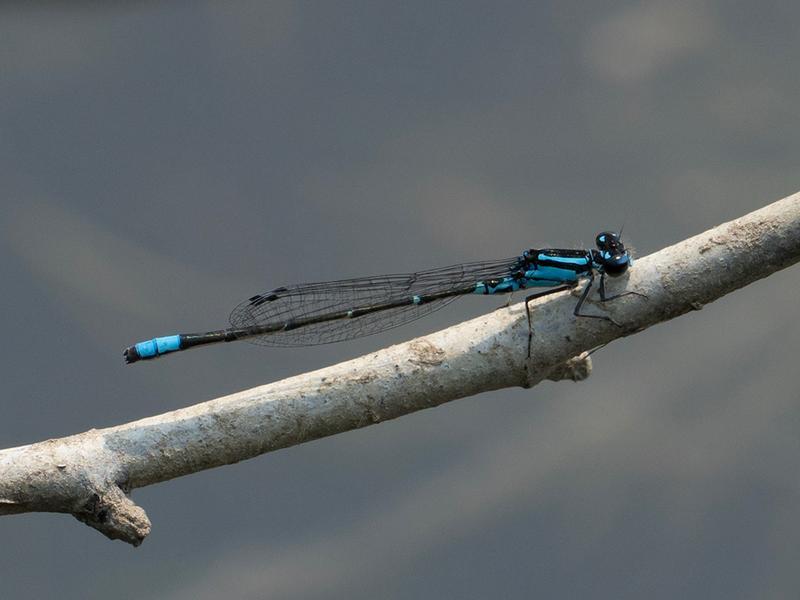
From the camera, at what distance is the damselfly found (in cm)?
454

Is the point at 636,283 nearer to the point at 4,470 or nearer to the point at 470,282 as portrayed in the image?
the point at 470,282

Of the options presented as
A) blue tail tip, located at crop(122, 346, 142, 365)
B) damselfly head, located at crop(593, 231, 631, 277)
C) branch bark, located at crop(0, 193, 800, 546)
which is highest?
blue tail tip, located at crop(122, 346, 142, 365)

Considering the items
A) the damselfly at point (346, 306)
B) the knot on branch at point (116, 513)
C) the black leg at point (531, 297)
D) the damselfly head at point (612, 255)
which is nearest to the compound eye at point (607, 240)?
the damselfly head at point (612, 255)

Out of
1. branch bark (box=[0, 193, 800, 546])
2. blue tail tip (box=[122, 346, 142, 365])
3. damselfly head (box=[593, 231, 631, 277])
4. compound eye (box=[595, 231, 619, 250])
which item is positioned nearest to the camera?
branch bark (box=[0, 193, 800, 546])

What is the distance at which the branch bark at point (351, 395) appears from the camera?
134 inches

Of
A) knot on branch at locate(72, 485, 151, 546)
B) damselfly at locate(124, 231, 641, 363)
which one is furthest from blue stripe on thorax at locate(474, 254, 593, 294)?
knot on branch at locate(72, 485, 151, 546)

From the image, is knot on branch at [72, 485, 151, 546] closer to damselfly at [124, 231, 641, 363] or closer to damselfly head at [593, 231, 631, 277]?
damselfly at [124, 231, 641, 363]

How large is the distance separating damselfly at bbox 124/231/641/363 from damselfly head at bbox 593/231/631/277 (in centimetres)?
60

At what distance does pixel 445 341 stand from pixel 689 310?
93cm

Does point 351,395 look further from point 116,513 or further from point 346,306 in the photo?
point 346,306

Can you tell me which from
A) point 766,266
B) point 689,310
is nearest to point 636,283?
point 689,310

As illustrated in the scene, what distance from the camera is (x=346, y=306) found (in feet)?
15.7

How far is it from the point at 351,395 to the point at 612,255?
121cm

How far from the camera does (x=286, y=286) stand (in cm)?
488
